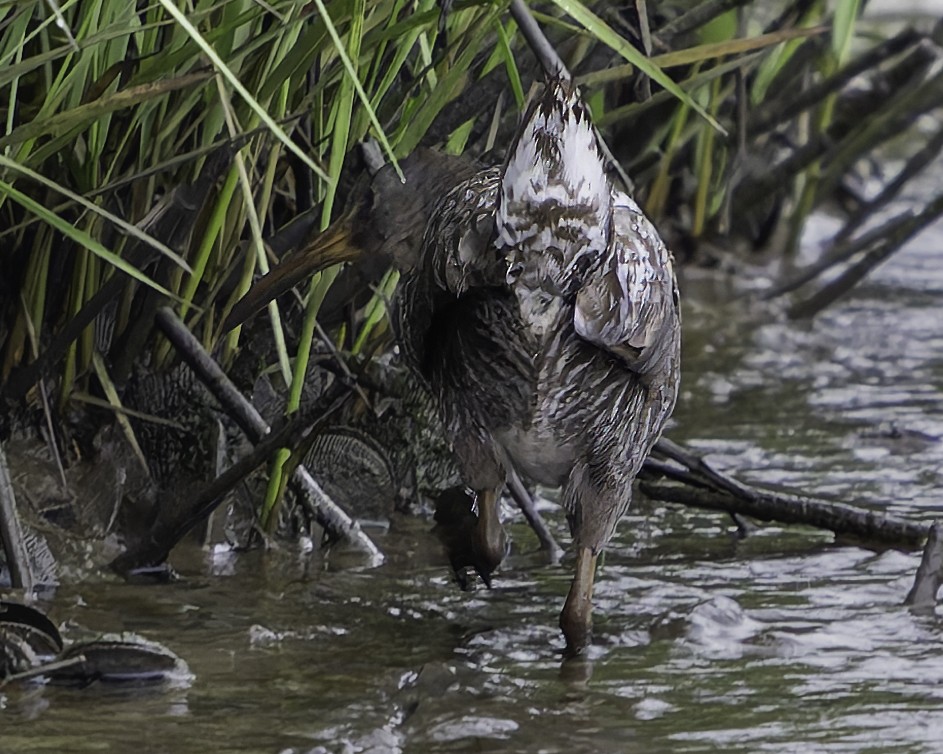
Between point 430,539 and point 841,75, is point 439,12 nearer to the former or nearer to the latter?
point 430,539

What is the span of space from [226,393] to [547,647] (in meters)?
1.06

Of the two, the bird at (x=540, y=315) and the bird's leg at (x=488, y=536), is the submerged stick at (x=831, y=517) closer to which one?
the bird at (x=540, y=315)

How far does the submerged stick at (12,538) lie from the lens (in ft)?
12.1

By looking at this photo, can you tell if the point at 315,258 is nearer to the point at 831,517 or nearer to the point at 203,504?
the point at 203,504

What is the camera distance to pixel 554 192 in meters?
3.19

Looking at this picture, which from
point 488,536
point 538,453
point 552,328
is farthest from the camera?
point 488,536

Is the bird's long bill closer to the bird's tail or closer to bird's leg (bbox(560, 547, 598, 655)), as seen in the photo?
the bird's tail

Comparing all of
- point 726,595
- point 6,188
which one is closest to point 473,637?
point 726,595

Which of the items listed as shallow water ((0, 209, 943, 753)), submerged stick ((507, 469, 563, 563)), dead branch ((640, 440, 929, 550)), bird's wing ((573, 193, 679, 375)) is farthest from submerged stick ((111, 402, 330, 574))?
dead branch ((640, 440, 929, 550))

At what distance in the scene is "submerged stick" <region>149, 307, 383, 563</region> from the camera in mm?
4121

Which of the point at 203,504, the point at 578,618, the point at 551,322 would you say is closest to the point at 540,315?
the point at 551,322

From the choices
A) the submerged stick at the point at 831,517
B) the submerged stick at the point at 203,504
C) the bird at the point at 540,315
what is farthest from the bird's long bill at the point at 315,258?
the submerged stick at the point at 831,517

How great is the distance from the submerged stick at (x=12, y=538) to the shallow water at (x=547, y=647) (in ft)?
0.45

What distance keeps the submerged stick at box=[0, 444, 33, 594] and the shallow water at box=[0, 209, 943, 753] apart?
14 centimetres
